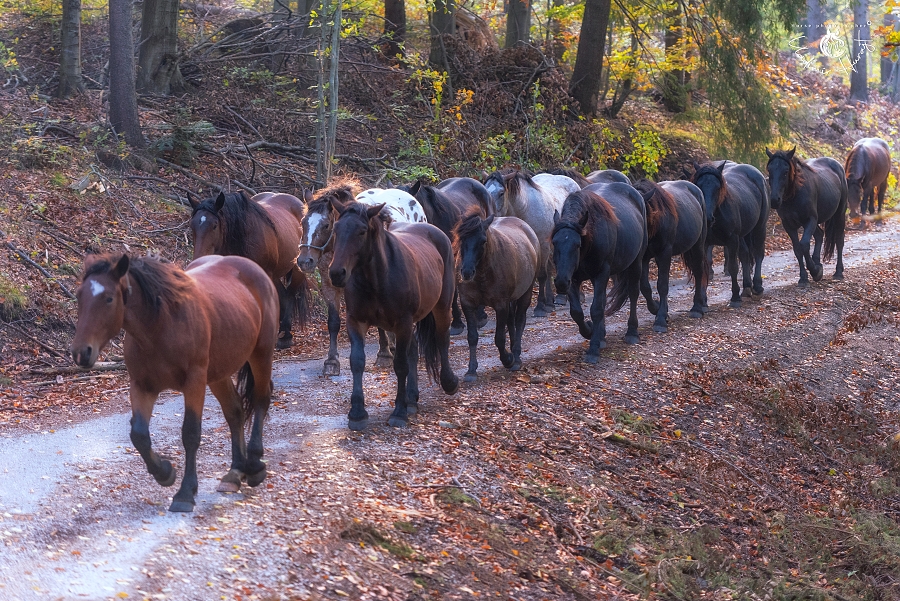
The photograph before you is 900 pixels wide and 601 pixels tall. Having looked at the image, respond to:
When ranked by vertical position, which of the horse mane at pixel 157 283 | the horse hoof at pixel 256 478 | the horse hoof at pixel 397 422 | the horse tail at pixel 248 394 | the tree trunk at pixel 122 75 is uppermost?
the tree trunk at pixel 122 75

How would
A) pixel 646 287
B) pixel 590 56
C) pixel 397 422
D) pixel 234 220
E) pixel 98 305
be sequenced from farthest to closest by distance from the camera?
1. pixel 590 56
2. pixel 646 287
3. pixel 234 220
4. pixel 397 422
5. pixel 98 305

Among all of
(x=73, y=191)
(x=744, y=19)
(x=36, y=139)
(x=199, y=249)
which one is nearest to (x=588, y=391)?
(x=199, y=249)

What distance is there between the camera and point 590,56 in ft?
70.5

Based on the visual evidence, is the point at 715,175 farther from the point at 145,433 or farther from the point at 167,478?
the point at 145,433

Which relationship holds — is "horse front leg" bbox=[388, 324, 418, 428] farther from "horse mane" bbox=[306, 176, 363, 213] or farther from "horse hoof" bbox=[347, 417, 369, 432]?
"horse mane" bbox=[306, 176, 363, 213]

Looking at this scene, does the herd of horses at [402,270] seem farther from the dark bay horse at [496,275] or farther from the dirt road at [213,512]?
the dirt road at [213,512]

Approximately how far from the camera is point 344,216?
7.62 metres

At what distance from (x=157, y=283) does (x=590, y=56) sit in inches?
705

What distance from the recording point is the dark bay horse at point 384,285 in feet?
24.7

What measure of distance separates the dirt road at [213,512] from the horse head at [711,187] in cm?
731

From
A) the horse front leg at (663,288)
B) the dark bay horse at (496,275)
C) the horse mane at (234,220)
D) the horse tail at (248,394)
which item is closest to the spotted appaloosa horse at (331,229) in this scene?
the horse mane at (234,220)

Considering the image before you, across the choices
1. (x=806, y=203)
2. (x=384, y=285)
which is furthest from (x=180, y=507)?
(x=806, y=203)

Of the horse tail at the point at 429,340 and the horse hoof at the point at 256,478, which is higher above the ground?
the horse tail at the point at 429,340

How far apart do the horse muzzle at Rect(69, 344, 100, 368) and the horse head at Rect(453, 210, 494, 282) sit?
5183 millimetres
